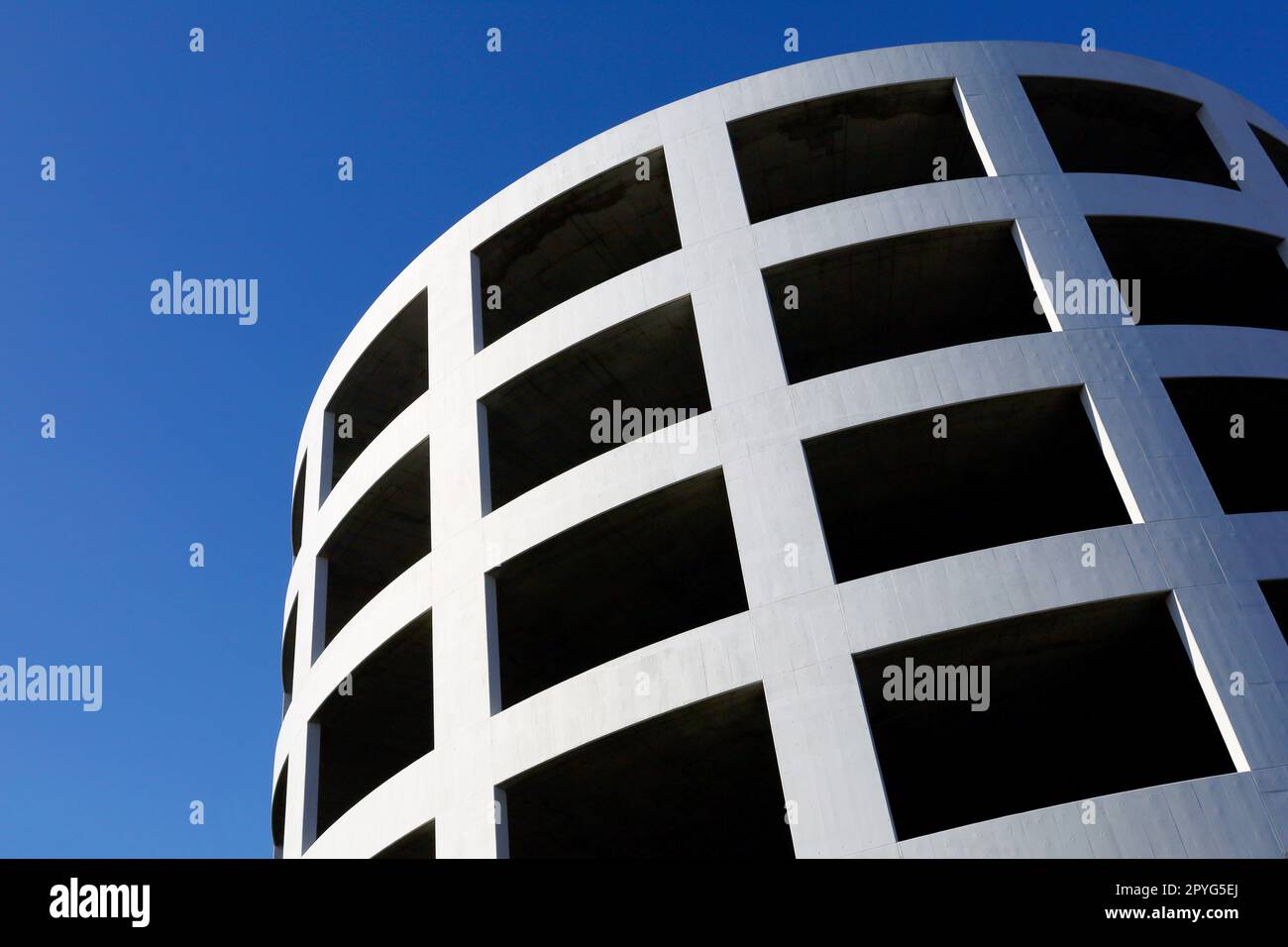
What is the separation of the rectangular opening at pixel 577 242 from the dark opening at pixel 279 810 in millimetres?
8487

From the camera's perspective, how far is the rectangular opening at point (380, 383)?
19.2m

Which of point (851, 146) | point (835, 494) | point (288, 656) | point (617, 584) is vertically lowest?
point (617, 584)

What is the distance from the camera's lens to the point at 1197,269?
1686cm

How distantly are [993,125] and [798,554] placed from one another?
7685 millimetres

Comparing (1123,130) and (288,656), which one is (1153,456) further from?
(288,656)

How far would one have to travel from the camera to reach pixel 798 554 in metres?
12.5

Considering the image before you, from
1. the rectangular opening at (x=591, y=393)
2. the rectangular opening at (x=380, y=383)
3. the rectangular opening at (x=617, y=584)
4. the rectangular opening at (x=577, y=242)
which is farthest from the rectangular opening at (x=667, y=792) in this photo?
the rectangular opening at (x=380, y=383)

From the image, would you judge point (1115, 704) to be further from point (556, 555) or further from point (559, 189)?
point (559, 189)

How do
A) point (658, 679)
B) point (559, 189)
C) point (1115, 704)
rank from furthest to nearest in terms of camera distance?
point (559, 189) < point (1115, 704) < point (658, 679)

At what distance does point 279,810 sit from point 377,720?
3221 millimetres

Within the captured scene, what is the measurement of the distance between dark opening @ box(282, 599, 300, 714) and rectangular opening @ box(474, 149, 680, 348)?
22.1 ft
